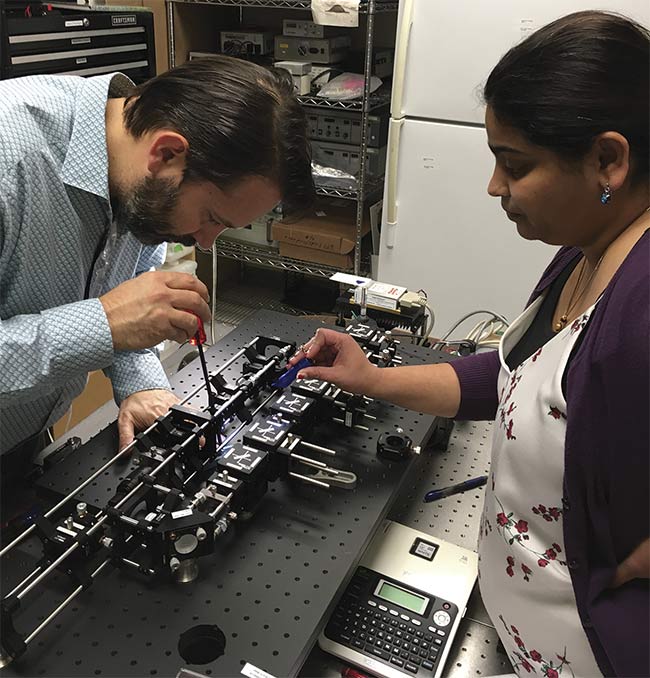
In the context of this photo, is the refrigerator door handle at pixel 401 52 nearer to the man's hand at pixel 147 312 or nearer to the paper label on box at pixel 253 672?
the man's hand at pixel 147 312

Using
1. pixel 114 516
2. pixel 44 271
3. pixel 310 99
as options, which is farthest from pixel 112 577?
pixel 310 99

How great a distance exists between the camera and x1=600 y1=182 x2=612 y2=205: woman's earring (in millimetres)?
717

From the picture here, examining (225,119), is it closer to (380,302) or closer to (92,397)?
(380,302)

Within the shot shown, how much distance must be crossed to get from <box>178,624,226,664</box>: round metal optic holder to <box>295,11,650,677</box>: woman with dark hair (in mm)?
350

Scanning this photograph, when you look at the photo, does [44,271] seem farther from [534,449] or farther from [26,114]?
[534,449]

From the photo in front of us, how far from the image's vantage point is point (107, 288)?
112 centimetres

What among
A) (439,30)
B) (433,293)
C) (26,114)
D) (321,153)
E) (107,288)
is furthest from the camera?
(321,153)

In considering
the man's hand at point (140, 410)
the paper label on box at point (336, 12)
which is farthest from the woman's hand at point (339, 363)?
the paper label on box at point (336, 12)

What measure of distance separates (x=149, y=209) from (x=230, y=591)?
22.4 inches

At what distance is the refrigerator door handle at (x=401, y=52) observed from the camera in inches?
82.5

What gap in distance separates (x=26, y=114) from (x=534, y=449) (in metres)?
0.81

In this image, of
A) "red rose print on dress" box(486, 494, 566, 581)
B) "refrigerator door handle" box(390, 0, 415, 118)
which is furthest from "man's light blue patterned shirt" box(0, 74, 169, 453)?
"refrigerator door handle" box(390, 0, 415, 118)

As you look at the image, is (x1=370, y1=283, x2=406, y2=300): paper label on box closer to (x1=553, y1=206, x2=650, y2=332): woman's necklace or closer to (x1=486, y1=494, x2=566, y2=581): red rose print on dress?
(x1=553, y1=206, x2=650, y2=332): woman's necklace

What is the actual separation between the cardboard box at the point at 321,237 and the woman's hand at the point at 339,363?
1.58 meters
